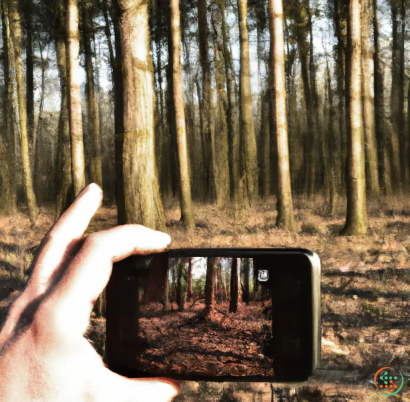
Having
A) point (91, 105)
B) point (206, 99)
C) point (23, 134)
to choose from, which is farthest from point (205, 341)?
point (23, 134)

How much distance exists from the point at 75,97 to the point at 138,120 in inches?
49.6

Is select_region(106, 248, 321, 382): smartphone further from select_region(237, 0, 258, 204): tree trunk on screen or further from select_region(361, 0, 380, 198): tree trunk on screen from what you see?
select_region(361, 0, 380, 198): tree trunk on screen

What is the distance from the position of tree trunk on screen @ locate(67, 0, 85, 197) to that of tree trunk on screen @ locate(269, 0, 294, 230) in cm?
175

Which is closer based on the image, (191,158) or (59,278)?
(59,278)

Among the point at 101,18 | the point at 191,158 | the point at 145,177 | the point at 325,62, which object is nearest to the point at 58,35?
the point at 101,18

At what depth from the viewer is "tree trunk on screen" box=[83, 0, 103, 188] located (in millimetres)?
3883

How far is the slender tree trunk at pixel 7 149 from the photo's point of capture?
4344mm

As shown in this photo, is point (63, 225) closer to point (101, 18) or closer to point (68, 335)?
point (68, 335)

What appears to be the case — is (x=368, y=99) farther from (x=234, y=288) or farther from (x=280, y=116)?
(x=234, y=288)

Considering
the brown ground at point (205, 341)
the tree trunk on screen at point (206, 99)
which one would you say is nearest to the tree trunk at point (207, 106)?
the tree trunk on screen at point (206, 99)

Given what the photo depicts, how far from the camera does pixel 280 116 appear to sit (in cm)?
358

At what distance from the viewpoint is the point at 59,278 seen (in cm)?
89

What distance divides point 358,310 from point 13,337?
267 cm

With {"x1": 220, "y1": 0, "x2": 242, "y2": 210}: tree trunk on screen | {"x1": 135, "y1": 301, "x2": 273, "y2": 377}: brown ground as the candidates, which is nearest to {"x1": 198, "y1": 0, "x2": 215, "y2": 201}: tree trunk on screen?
{"x1": 220, "y1": 0, "x2": 242, "y2": 210}: tree trunk on screen
